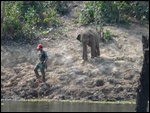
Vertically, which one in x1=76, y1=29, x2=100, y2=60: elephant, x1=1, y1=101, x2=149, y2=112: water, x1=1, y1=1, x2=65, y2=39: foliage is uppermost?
x1=1, y1=1, x2=65, y2=39: foliage

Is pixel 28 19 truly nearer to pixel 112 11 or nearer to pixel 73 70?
pixel 112 11

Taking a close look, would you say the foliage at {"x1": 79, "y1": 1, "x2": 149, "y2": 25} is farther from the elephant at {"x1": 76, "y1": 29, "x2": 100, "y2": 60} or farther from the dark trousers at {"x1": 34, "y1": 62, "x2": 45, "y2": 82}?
the dark trousers at {"x1": 34, "y1": 62, "x2": 45, "y2": 82}

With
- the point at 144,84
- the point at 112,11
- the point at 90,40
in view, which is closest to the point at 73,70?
the point at 90,40

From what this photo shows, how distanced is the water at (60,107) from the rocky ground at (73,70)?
1.54 m

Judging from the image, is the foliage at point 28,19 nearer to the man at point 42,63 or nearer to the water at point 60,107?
the man at point 42,63

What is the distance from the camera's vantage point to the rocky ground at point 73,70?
23.2 metres

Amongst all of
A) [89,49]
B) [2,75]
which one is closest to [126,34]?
[89,49]

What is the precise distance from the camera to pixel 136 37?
2789 cm

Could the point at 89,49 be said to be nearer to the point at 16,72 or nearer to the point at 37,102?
the point at 16,72

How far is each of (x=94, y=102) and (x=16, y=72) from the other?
4228 mm

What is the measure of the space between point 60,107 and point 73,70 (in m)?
4.74

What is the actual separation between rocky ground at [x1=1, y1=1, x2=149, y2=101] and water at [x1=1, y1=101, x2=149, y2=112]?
5.05 ft

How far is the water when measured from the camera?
744 inches

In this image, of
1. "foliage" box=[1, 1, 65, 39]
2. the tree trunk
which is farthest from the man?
the tree trunk
